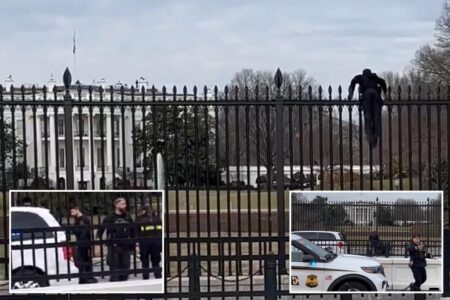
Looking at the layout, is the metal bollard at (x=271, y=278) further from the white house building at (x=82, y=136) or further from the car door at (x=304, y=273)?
the white house building at (x=82, y=136)

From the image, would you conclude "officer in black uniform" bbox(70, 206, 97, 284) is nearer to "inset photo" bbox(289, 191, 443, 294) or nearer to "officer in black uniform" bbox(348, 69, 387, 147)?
"inset photo" bbox(289, 191, 443, 294)

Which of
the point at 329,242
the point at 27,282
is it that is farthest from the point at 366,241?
the point at 27,282

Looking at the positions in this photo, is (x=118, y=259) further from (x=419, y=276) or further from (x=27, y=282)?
(x=419, y=276)

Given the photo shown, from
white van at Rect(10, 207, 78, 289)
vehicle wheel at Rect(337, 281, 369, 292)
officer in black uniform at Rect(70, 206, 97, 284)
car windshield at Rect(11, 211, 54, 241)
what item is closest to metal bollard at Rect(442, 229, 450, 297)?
vehicle wheel at Rect(337, 281, 369, 292)

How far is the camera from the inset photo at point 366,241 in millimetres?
7426

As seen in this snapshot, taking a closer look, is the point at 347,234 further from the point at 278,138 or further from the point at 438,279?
the point at 278,138

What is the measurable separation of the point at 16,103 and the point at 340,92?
403 cm

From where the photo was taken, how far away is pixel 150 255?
7.61m

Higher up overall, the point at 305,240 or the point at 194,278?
the point at 305,240

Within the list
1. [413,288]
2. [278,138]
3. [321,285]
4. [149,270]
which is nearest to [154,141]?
[278,138]

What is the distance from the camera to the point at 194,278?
28.3 feet

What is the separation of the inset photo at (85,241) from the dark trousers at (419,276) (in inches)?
107

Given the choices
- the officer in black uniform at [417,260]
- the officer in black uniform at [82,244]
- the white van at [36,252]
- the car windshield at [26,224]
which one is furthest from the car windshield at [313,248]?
the car windshield at [26,224]

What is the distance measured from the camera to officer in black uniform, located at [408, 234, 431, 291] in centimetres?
745
